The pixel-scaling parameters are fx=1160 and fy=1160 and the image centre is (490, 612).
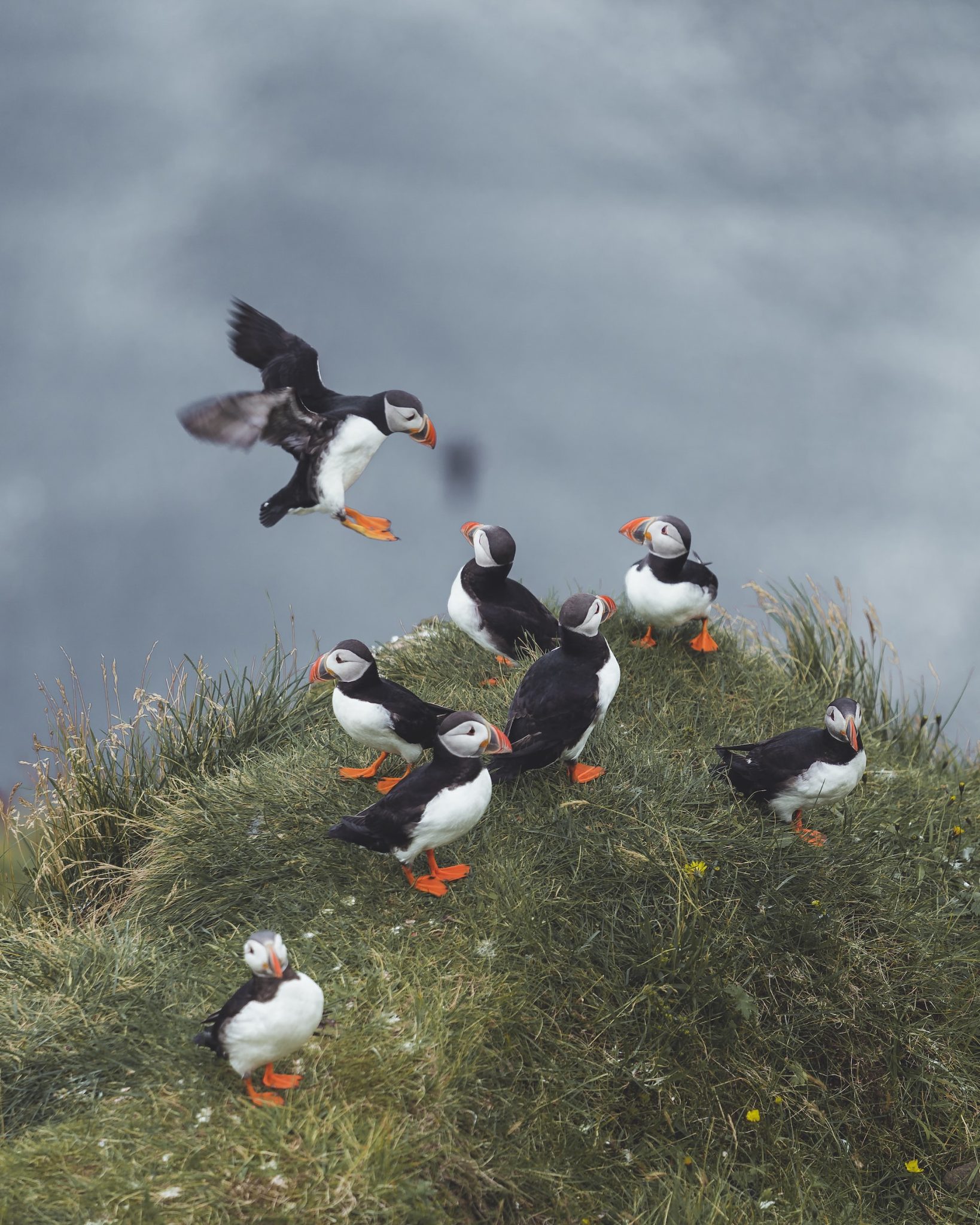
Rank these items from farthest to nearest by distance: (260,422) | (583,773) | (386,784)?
(386,784) < (583,773) < (260,422)

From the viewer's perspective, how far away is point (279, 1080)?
4531 mm

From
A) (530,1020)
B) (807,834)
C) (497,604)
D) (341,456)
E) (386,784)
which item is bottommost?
(530,1020)

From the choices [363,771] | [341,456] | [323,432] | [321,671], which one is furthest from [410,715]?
[323,432]

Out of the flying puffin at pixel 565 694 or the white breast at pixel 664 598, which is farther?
the white breast at pixel 664 598

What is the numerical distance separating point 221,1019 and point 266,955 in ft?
1.25

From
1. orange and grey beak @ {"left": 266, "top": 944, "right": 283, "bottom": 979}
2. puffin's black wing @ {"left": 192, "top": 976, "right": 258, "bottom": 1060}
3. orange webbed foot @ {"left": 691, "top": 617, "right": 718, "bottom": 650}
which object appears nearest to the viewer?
orange and grey beak @ {"left": 266, "top": 944, "right": 283, "bottom": 979}

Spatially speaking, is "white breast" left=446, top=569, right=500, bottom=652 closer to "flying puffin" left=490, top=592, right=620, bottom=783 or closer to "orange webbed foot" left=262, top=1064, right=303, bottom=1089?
"flying puffin" left=490, top=592, right=620, bottom=783

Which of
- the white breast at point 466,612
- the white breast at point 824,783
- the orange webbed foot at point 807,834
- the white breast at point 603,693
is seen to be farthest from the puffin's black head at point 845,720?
the white breast at point 466,612

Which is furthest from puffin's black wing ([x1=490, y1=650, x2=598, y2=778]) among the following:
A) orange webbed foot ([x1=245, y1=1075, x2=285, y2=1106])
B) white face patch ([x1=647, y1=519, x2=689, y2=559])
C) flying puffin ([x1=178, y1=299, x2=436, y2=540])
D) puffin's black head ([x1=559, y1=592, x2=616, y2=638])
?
white face patch ([x1=647, y1=519, x2=689, y2=559])

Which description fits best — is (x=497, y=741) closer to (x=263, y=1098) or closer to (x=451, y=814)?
(x=451, y=814)

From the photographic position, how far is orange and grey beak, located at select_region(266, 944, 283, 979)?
4.17m

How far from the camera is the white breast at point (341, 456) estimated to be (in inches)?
220

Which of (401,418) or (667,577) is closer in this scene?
(401,418)

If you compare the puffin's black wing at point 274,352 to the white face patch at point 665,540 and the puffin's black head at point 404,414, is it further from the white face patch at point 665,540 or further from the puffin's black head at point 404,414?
the white face patch at point 665,540
